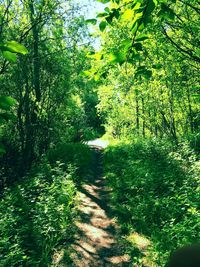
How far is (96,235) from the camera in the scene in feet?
30.4

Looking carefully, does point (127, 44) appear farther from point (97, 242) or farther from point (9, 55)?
point (97, 242)

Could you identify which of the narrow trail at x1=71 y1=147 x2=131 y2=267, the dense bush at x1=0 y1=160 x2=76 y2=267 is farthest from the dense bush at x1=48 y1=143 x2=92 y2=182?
the dense bush at x1=0 y1=160 x2=76 y2=267

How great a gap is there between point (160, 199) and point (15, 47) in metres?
8.68

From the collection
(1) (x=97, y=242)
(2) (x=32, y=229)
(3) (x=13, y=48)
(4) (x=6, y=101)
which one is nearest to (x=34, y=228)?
(2) (x=32, y=229)

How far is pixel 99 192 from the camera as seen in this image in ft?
44.9

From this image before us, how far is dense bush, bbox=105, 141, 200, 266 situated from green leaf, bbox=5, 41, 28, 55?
→ 6012 mm

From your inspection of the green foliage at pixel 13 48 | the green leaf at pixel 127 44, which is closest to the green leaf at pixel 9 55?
the green foliage at pixel 13 48

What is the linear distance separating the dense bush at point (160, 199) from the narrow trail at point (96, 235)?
18.1 inches

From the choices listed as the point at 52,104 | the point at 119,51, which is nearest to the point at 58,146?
the point at 52,104

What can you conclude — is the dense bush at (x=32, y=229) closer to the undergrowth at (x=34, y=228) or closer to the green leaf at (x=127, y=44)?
the undergrowth at (x=34, y=228)

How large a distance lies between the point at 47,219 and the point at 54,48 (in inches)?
421

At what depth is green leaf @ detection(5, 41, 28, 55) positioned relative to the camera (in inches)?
63.9

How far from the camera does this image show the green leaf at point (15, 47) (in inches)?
63.9

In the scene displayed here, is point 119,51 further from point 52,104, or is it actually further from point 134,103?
point 134,103
